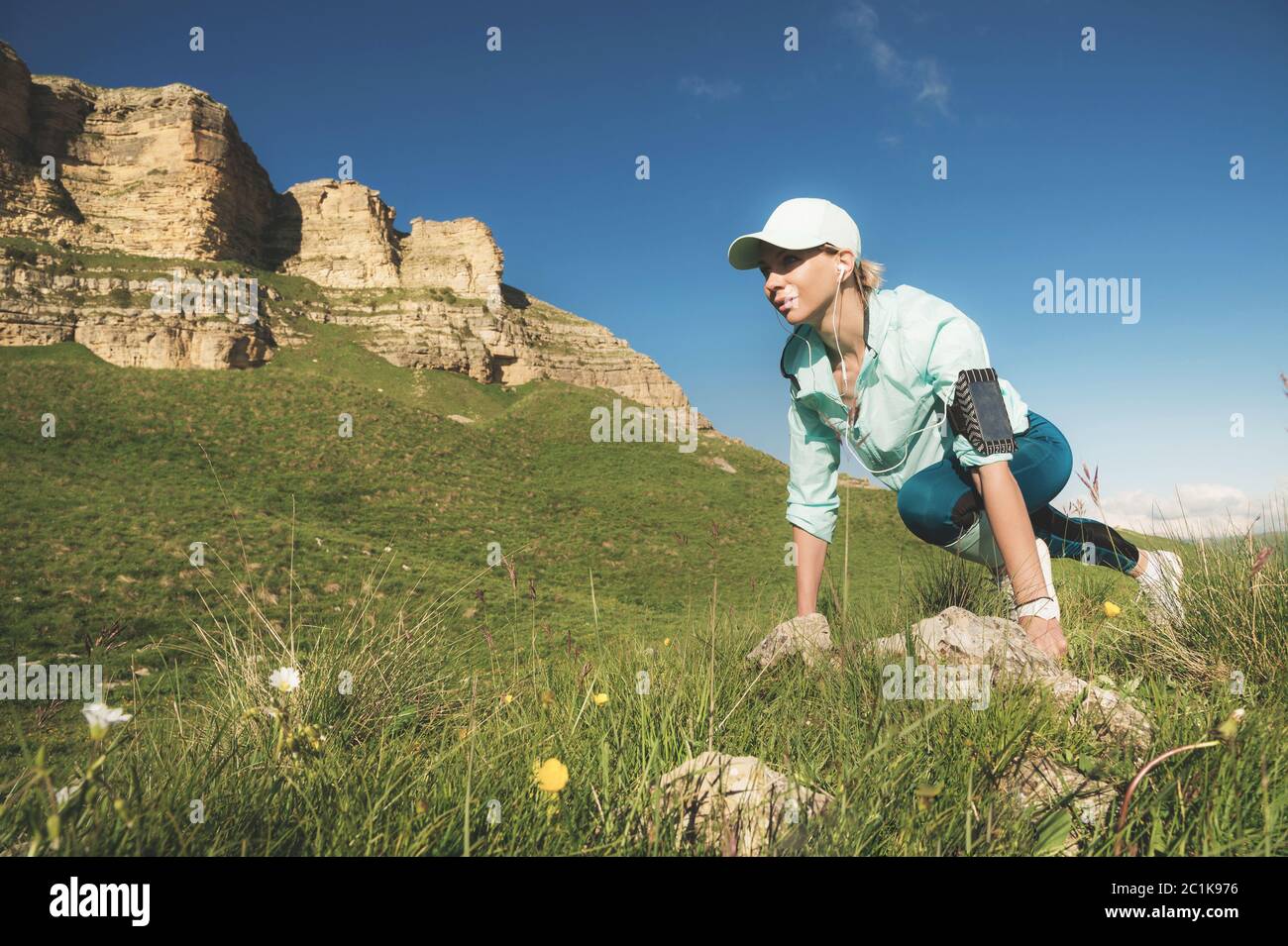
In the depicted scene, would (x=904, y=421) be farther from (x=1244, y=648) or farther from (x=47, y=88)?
(x=47, y=88)

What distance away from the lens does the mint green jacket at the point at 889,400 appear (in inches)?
103

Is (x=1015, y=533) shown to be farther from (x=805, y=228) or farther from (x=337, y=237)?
(x=337, y=237)

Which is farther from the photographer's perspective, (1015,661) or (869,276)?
(869,276)

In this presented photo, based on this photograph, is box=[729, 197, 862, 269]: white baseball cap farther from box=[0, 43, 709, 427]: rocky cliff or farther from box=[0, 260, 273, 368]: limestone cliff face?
box=[0, 43, 709, 427]: rocky cliff

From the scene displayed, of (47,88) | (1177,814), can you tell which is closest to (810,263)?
(1177,814)

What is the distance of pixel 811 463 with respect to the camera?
10.8 feet

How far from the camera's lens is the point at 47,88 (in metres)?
51.1

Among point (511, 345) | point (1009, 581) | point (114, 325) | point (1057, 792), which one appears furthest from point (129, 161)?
point (1057, 792)

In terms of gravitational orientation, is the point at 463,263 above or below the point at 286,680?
above

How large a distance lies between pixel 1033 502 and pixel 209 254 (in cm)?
6670

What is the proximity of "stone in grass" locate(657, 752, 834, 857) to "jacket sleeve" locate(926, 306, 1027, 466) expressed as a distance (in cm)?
167

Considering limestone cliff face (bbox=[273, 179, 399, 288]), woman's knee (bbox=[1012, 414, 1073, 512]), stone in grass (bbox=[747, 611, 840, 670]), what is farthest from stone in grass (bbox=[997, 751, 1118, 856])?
limestone cliff face (bbox=[273, 179, 399, 288])

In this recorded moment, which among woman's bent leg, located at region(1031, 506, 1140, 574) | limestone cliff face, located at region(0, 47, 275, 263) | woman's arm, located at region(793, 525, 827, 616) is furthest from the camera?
limestone cliff face, located at region(0, 47, 275, 263)

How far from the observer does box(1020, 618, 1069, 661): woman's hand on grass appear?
2.31m
